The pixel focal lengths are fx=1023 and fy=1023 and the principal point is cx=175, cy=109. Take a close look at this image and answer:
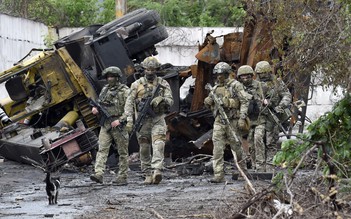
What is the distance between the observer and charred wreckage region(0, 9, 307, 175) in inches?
735

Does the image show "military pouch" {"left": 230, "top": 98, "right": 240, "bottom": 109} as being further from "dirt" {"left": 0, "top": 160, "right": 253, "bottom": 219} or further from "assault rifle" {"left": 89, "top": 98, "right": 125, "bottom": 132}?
"assault rifle" {"left": 89, "top": 98, "right": 125, "bottom": 132}

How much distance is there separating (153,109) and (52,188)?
133 inches

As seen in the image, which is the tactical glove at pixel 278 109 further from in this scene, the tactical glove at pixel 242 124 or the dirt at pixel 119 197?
the dirt at pixel 119 197

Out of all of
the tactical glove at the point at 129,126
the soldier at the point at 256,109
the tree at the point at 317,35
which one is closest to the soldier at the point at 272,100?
the soldier at the point at 256,109

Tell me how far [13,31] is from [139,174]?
36.1ft

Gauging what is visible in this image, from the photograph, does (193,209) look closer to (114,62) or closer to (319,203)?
(319,203)

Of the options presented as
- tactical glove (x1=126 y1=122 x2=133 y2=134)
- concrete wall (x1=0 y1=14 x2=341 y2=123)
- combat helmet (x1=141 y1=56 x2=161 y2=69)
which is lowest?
concrete wall (x1=0 y1=14 x2=341 y2=123)

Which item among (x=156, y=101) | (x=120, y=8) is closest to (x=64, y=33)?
(x=120, y=8)

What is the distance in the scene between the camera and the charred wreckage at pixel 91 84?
18.7m

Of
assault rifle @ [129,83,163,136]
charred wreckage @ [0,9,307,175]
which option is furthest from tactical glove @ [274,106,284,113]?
charred wreckage @ [0,9,307,175]

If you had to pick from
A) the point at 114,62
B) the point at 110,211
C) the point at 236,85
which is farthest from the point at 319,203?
the point at 114,62

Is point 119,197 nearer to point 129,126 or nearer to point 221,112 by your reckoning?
point 129,126

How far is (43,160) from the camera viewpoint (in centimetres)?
1748

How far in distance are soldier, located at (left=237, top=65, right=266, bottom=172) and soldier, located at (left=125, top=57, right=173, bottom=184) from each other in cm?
131
